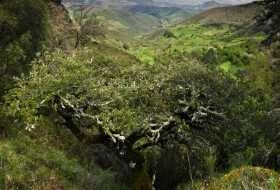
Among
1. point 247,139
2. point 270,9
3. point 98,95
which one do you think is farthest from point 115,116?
point 270,9

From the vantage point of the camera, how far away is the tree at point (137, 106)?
546 inches

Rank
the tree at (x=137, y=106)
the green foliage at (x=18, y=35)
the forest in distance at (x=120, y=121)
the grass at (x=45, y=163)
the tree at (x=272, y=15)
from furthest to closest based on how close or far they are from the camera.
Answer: the green foliage at (x=18, y=35), the tree at (x=272, y=15), the tree at (x=137, y=106), the forest in distance at (x=120, y=121), the grass at (x=45, y=163)

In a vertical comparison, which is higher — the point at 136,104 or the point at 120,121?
the point at 120,121

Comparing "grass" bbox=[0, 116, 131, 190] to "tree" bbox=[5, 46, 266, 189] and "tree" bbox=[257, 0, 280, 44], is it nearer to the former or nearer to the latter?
"tree" bbox=[5, 46, 266, 189]

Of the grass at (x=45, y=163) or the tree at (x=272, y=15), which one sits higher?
the tree at (x=272, y=15)

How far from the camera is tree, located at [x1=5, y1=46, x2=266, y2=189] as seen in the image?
13867mm

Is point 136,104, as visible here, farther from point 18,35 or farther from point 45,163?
point 18,35

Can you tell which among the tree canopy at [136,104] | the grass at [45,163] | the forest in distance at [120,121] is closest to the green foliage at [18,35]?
the forest in distance at [120,121]

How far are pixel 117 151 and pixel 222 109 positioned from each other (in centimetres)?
835

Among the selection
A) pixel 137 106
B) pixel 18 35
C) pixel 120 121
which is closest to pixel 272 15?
pixel 137 106

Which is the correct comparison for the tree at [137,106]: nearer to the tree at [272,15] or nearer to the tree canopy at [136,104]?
the tree canopy at [136,104]

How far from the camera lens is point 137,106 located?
18.4m

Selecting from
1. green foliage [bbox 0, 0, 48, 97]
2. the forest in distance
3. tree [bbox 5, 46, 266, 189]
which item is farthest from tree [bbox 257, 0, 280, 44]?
green foliage [bbox 0, 0, 48, 97]

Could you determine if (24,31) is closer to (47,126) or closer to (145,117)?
(47,126)
